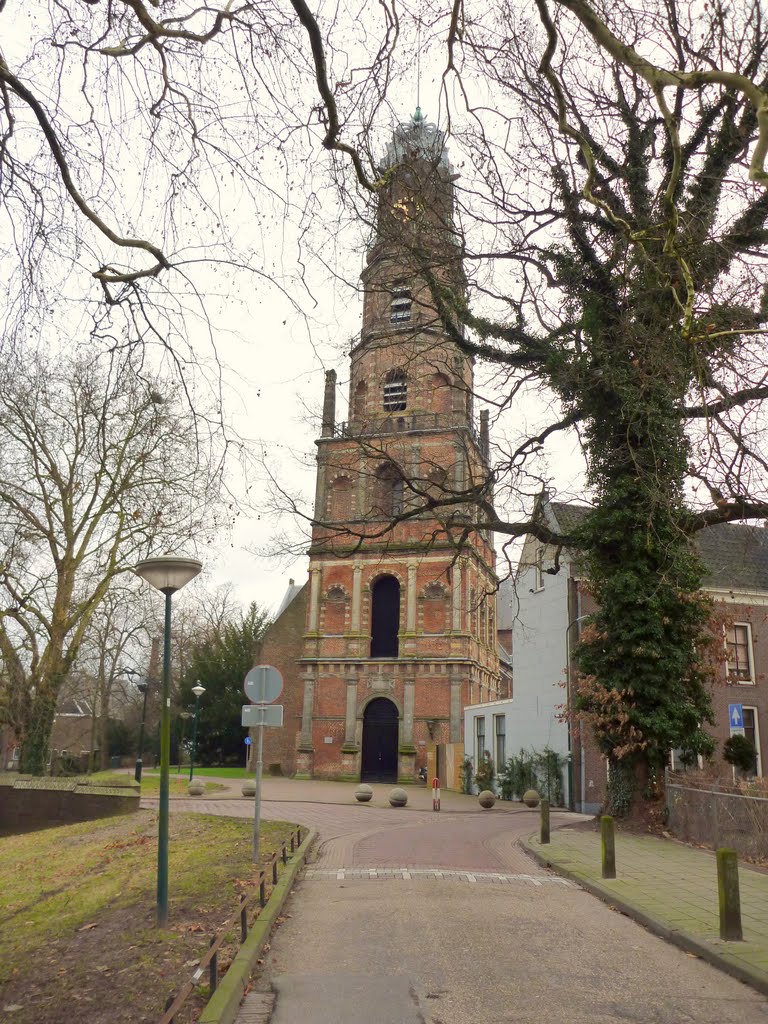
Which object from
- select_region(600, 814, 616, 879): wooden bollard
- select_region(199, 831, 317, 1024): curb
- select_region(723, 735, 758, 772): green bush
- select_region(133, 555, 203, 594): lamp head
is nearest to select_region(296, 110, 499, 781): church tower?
select_region(723, 735, 758, 772): green bush

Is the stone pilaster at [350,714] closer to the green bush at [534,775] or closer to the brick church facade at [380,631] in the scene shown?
the brick church facade at [380,631]

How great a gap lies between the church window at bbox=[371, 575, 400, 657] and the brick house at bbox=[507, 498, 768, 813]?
12038mm

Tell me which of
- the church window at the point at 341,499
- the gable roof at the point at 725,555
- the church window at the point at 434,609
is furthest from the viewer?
the church window at the point at 341,499

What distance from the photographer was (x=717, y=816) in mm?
13539

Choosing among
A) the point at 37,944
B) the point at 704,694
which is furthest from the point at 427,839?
the point at 37,944

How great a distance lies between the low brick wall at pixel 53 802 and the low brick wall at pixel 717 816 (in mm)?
14554

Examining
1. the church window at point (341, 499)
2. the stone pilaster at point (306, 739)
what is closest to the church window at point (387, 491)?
the church window at point (341, 499)

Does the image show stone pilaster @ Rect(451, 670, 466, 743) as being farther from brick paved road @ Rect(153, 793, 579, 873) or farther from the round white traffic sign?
the round white traffic sign

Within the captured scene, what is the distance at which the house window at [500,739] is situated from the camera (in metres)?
31.2

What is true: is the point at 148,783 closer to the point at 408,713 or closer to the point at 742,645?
the point at 408,713

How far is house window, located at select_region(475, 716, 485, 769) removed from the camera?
3334cm

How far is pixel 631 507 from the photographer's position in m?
16.8

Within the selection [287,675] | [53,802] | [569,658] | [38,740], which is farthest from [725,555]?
[38,740]

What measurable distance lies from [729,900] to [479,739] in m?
27.1
